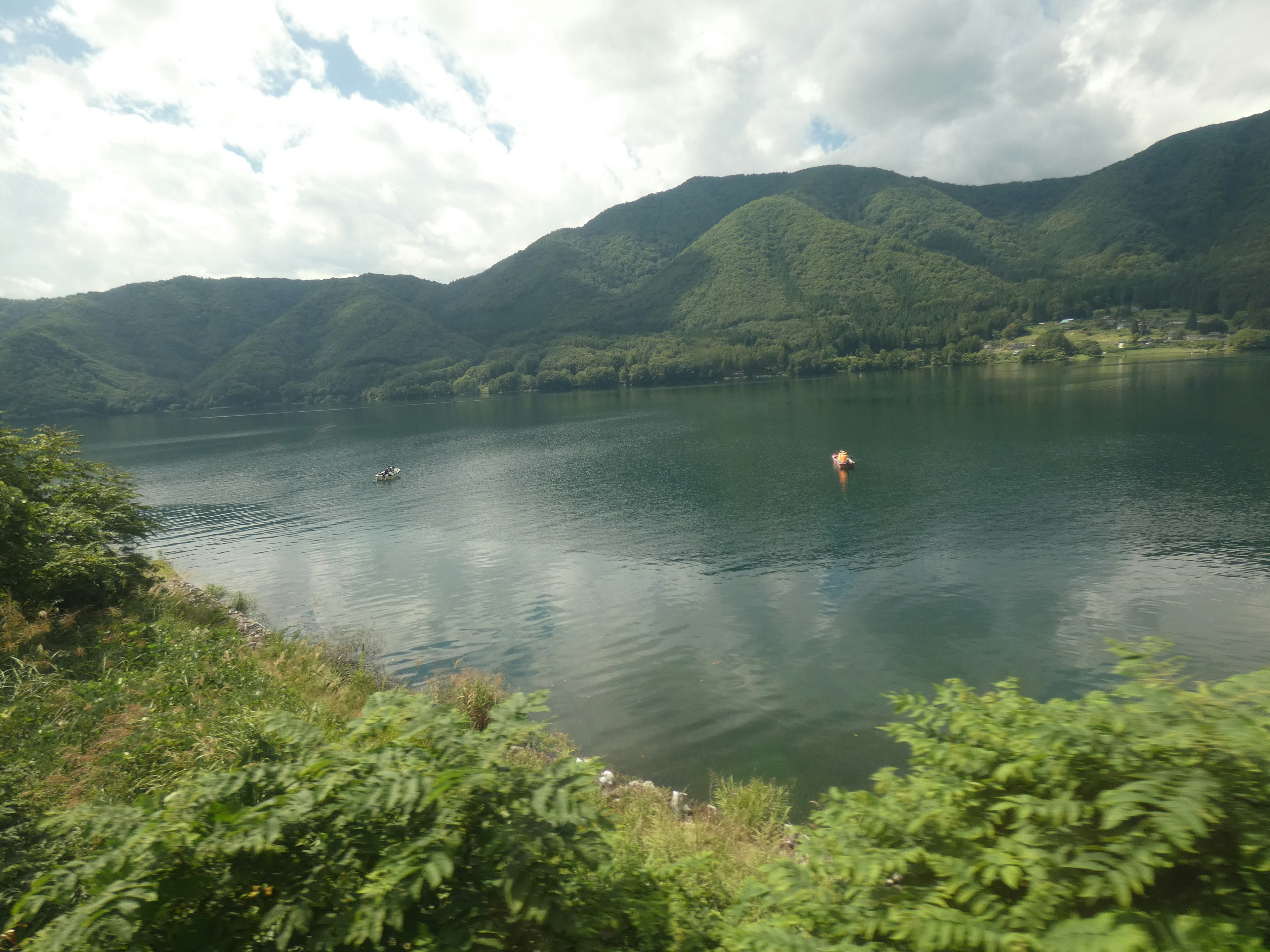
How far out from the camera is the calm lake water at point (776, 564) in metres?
20.2

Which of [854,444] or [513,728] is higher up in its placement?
[513,728]

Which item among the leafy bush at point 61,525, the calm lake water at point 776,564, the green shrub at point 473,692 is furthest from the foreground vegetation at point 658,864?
the leafy bush at point 61,525

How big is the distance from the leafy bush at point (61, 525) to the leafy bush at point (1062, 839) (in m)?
22.5

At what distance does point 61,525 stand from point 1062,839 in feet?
92.2

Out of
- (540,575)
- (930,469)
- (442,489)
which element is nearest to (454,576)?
(540,575)

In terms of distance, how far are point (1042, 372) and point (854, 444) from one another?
119421mm

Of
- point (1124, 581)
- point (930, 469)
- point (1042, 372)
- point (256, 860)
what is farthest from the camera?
point (1042, 372)

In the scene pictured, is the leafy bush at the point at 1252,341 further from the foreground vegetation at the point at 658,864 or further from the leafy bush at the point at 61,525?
the leafy bush at the point at 61,525

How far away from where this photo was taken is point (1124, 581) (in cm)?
2784

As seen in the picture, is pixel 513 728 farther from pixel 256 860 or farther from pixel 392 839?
pixel 256 860

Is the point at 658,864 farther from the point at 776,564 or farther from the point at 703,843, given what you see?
the point at 776,564

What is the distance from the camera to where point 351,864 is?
4.50 m

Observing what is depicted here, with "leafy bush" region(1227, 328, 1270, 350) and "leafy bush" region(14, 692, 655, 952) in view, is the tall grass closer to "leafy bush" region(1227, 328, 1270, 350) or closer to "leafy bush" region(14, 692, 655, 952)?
"leafy bush" region(14, 692, 655, 952)

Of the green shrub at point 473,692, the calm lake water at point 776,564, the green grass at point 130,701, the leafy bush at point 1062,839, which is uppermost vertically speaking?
the leafy bush at point 1062,839
